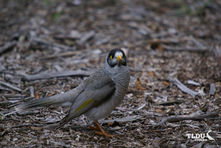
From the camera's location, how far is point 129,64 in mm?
8023

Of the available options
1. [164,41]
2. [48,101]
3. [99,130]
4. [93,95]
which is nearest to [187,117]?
[99,130]

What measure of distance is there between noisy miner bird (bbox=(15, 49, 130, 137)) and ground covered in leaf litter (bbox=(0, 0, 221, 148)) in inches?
14.3

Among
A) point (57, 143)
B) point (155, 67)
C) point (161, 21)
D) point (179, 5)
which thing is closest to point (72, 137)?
point (57, 143)

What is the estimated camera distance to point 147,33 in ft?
31.2

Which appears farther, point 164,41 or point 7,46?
point 164,41

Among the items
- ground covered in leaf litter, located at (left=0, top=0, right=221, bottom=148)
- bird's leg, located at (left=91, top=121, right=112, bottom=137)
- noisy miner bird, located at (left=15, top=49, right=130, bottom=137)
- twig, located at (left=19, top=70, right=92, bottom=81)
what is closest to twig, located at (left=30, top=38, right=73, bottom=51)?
ground covered in leaf litter, located at (left=0, top=0, right=221, bottom=148)

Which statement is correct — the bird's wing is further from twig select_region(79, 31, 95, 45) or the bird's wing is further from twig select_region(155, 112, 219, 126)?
twig select_region(79, 31, 95, 45)

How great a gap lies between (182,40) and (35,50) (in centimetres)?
417

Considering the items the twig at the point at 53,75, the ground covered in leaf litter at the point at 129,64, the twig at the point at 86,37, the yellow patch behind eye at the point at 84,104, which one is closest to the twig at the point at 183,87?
the ground covered in leaf litter at the point at 129,64

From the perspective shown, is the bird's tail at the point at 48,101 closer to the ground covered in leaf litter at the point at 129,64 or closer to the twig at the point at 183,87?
the ground covered in leaf litter at the point at 129,64

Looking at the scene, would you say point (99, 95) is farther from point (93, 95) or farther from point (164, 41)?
point (164, 41)

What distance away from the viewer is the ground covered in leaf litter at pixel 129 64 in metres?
5.24

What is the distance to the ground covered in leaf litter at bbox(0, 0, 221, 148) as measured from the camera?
5242 mm

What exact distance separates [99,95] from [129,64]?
285 cm
